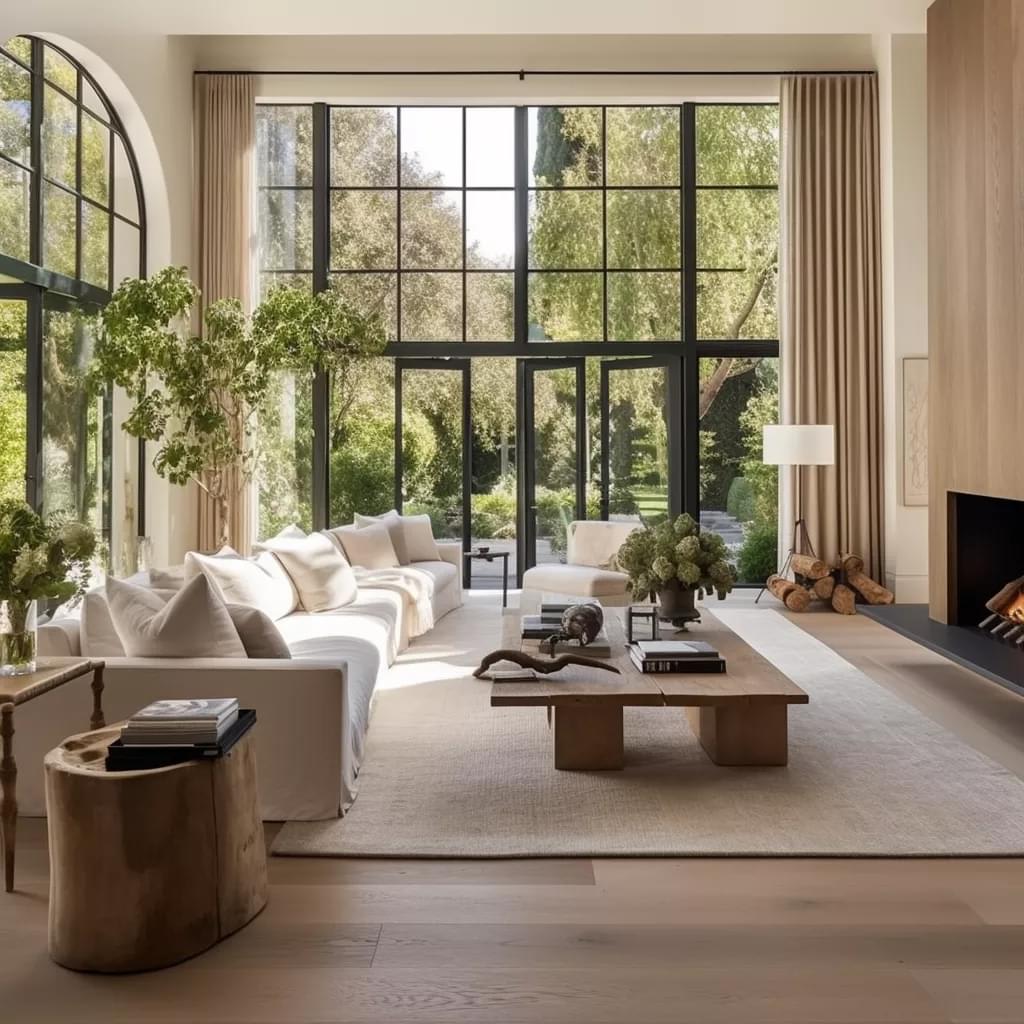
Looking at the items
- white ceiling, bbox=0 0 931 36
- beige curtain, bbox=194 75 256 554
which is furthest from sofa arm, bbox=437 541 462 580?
white ceiling, bbox=0 0 931 36

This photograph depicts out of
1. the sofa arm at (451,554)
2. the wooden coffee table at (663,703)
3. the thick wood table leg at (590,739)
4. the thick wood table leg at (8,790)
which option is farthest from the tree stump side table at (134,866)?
the sofa arm at (451,554)

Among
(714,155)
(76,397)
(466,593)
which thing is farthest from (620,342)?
(76,397)

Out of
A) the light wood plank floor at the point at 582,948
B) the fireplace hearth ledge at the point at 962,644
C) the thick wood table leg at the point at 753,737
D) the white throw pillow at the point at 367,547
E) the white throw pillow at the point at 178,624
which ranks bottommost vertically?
the light wood plank floor at the point at 582,948

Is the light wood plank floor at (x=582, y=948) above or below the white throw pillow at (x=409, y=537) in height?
below

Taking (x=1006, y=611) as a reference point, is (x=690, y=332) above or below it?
above

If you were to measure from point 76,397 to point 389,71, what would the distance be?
406 centimetres

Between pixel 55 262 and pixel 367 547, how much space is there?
281 centimetres

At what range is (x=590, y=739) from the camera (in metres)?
4.40

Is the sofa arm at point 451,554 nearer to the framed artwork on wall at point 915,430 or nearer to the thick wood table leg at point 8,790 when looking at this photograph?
the framed artwork on wall at point 915,430

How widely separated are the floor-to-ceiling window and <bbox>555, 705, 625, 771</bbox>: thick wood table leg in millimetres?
5813

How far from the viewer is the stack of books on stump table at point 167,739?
114 inches

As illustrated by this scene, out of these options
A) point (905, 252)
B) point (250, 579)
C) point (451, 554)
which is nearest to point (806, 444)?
point (905, 252)

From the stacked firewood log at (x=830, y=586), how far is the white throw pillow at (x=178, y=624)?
19.6 feet

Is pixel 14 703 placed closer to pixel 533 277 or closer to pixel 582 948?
pixel 582 948
